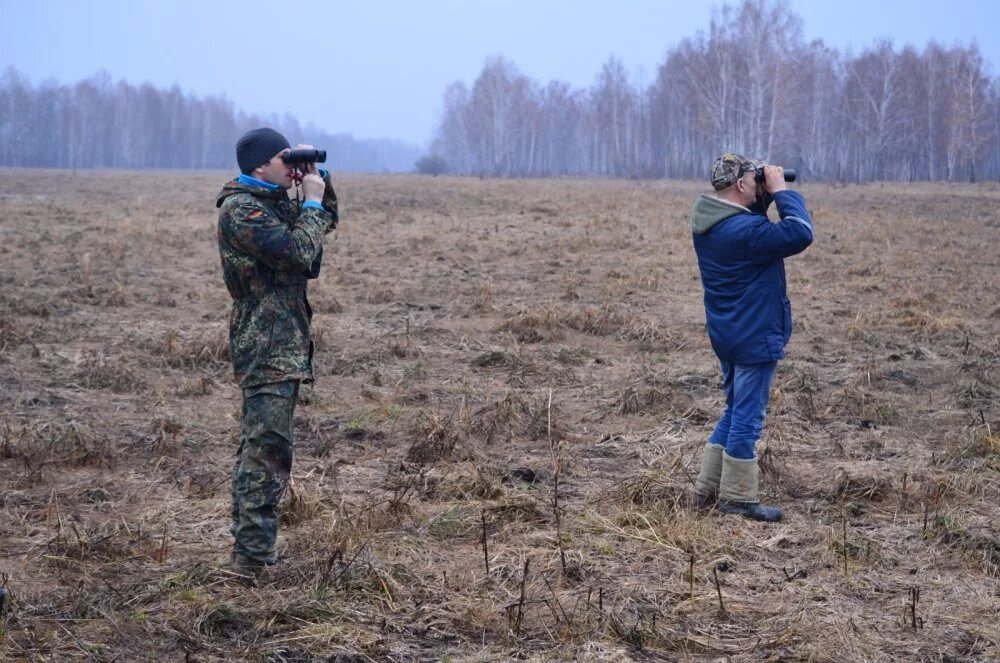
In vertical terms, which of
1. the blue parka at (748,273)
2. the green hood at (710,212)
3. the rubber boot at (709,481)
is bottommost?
the rubber boot at (709,481)

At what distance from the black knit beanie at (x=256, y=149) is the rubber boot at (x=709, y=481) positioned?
8.50 ft

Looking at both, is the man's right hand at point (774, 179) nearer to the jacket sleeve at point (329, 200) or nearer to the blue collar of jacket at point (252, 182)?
the jacket sleeve at point (329, 200)

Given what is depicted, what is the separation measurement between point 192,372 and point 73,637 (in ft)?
15.7

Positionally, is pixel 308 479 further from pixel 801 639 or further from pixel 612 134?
pixel 612 134

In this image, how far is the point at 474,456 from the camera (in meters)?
5.92

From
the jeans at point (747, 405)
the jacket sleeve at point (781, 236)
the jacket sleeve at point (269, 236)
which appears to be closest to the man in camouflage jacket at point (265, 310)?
the jacket sleeve at point (269, 236)

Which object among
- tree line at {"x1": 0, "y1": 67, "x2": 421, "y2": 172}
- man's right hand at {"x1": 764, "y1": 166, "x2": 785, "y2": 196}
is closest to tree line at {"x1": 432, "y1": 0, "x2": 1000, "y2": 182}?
tree line at {"x1": 0, "y1": 67, "x2": 421, "y2": 172}

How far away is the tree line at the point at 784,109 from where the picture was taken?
49.8 m

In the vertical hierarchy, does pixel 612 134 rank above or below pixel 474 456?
above

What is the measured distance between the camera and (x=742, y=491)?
4.89 metres

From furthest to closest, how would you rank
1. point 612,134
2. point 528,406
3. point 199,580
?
point 612,134
point 528,406
point 199,580

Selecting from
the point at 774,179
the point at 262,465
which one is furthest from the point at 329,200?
the point at 774,179

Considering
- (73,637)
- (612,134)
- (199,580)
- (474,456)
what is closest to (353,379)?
(474,456)

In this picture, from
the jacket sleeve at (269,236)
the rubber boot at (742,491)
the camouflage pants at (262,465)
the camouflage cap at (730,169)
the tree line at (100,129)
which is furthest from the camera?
the tree line at (100,129)
